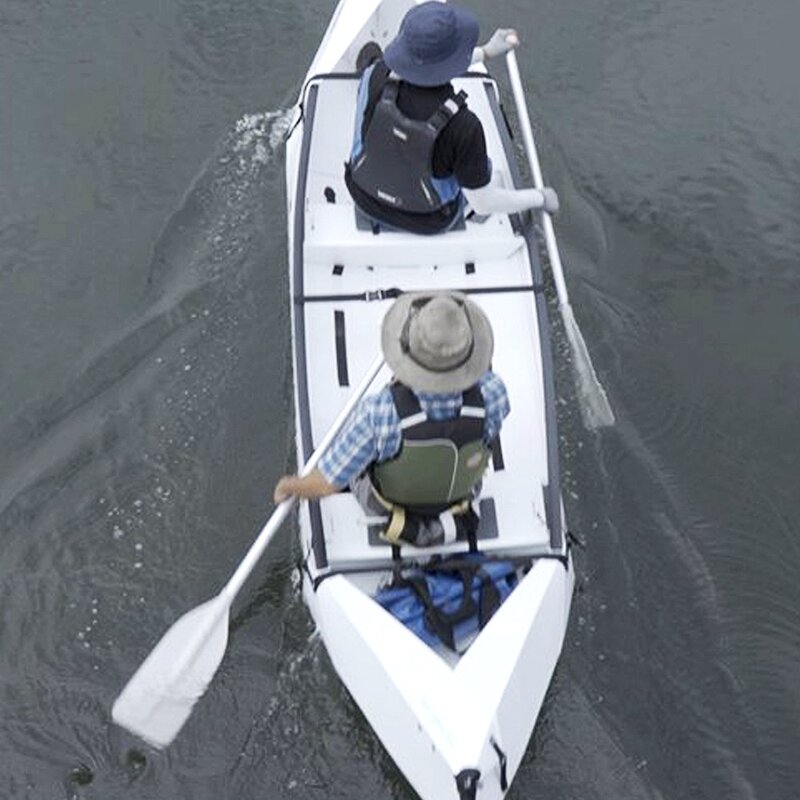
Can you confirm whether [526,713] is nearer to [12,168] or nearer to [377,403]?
[377,403]

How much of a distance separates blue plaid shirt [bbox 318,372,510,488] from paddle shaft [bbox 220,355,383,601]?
44 cm

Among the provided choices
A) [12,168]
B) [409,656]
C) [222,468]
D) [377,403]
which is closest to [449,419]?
[377,403]

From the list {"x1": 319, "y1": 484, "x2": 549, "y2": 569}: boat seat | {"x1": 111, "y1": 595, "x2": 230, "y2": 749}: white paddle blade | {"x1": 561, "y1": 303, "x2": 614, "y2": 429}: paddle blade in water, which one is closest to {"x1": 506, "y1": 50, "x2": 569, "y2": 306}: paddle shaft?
{"x1": 561, "y1": 303, "x2": 614, "y2": 429}: paddle blade in water

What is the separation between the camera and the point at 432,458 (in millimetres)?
4188

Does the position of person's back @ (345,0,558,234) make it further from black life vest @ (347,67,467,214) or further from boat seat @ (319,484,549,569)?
boat seat @ (319,484,549,569)

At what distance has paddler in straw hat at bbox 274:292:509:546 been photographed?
3.82 meters

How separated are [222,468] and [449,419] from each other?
7.71 ft

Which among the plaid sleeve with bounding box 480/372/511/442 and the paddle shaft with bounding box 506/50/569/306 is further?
the paddle shaft with bounding box 506/50/569/306

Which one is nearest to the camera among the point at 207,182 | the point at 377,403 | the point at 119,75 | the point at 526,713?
the point at 377,403

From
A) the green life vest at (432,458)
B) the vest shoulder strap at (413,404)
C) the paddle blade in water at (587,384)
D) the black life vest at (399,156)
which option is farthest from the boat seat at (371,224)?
the vest shoulder strap at (413,404)

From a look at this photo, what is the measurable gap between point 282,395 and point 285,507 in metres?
1.83

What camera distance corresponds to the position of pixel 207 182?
7578 mm

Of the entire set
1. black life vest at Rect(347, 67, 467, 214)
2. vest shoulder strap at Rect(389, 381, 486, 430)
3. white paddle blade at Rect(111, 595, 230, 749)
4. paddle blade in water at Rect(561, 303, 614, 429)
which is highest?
black life vest at Rect(347, 67, 467, 214)

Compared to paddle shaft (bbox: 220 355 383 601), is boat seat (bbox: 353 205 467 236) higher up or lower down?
higher up
